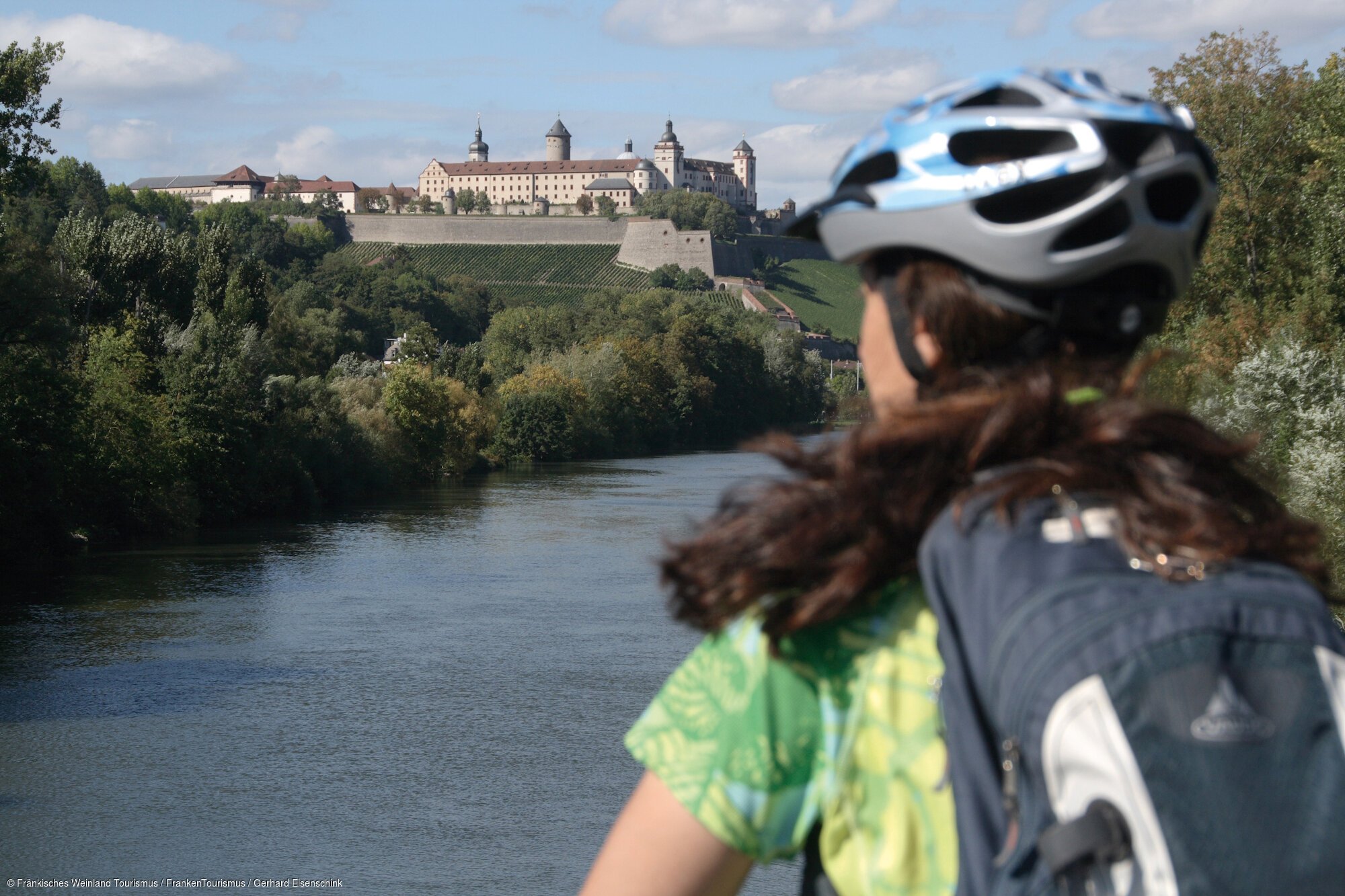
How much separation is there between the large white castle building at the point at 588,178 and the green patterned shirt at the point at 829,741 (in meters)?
116

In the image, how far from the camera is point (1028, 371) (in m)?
0.92

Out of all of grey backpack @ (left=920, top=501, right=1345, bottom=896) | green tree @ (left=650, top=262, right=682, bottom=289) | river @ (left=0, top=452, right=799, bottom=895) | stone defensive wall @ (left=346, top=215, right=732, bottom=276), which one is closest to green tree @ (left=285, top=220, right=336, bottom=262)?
stone defensive wall @ (left=346, top=215, right=732, bottom=276)

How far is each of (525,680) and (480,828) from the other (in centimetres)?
370

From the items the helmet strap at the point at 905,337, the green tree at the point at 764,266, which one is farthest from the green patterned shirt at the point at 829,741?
the green tree at the point at 764,266

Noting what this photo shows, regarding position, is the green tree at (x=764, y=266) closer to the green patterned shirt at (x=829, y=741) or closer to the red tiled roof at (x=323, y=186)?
the red tiled roof at (x=323, y=186)

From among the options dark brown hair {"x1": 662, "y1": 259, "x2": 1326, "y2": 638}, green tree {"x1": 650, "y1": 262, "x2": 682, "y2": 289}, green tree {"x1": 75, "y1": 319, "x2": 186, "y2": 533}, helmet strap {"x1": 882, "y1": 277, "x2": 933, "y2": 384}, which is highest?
green tree {"x1": 650, "y1": 262, "x2": 682, "y2": 289}

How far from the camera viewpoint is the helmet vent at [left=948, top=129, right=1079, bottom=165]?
934mm

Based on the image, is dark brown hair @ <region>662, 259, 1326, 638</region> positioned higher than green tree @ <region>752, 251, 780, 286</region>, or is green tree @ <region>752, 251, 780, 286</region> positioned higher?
green tree @ <region>752, 251, 780, 286</region>

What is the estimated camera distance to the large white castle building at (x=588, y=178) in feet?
388

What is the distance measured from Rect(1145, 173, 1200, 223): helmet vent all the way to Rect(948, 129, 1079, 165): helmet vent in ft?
0.28

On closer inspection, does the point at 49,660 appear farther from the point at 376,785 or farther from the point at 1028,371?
the point at 1028,371

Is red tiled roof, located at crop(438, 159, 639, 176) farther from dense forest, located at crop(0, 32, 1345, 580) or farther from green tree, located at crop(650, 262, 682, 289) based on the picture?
dense forest, located at crop(0, 32, 1345, 580)

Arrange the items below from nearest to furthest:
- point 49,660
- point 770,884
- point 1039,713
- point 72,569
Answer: point 1039,713
point 770,884
point 49,660
point 72,569

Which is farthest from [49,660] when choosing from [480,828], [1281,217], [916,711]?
[1281,217]
